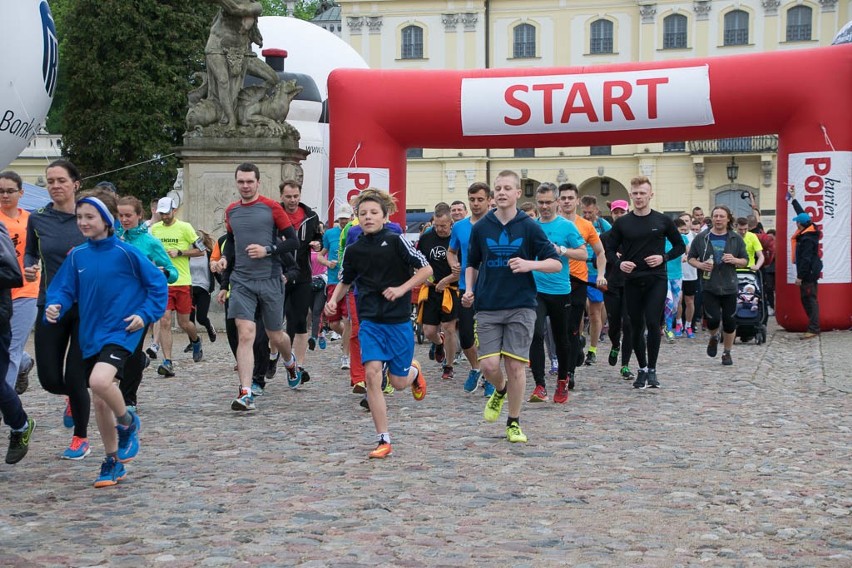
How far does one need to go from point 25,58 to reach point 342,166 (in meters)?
6.44

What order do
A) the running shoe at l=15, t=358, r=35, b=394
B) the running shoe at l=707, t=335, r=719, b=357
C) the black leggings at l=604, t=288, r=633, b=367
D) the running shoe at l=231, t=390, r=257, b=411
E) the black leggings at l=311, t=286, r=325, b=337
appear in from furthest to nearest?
the black leggings at l=311, t=286, r=325, b=337 → the running shoe at l=707, t=335, r=719, b=357 → the black leggings at l=604, t=288, r=633, b=367 → the running shoe at l=231, t=390, r=257, b=411 → the running shoe at l=15, t=358, r=35, b=394

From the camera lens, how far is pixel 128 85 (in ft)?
145

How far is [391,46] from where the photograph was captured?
61875 mm

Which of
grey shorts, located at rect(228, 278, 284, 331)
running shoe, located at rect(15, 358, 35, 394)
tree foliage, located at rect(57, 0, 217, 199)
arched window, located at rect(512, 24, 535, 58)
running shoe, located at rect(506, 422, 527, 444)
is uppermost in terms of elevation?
arched window, located at rect(512, 24, 535, 58)

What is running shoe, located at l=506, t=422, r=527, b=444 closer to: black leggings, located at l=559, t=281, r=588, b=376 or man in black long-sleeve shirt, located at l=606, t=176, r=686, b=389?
black leggings, located at l=559, t=281, r=588, b=376

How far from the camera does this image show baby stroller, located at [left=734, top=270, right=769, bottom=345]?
16.5 meters

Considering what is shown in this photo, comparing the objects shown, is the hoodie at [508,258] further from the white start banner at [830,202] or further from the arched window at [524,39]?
the arched window at [524,39]

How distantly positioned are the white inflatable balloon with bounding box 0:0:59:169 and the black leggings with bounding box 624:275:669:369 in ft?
21.8

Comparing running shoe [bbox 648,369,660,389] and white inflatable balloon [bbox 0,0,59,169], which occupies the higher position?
white inflatable balloon [bbox 0,0,59,169]

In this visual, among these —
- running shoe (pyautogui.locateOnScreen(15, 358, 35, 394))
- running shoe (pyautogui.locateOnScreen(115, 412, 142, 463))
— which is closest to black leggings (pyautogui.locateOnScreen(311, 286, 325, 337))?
running shoe (pyautogui.locateOnScreen(15, 358, 35, 394))

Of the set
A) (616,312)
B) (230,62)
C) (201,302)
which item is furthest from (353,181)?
(616,312)

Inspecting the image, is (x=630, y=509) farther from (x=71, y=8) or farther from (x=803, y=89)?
(x=71, y=8)

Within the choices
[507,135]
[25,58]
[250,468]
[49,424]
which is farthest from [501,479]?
[507,135]

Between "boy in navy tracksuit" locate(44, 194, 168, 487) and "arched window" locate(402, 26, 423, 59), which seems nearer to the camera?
"boy in navy tracksuit" locate(44, 194, 168, 487)
